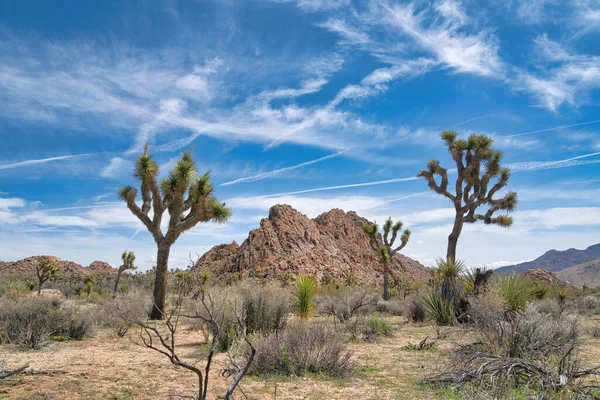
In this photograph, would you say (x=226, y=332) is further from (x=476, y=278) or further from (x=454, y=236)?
(x=454, y=236)

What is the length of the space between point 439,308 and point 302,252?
4694cm

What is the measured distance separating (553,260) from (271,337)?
14642 cm

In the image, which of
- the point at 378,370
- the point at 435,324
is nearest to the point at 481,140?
the point at 435,324

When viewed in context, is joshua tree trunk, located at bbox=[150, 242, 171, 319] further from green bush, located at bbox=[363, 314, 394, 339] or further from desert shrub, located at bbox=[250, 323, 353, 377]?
desert shrub, located at bbox=[250, 323, 353, 377]

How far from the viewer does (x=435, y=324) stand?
14.5m

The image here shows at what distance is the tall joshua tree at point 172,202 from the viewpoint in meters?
17.7

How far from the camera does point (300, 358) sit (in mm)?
7355

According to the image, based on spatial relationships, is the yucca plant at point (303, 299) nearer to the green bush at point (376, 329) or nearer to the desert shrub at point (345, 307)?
the desert shrub at point (345, 307)

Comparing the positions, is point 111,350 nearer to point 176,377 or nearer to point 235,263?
point 176,377

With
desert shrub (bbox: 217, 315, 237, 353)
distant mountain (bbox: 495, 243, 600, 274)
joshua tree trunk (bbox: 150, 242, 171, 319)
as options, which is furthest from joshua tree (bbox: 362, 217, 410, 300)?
distant mountain (bbox: 495, 243, 600, 274)

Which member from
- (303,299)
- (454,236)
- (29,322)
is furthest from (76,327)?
(454,236)

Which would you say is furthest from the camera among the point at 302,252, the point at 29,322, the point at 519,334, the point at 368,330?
the point at 302,252

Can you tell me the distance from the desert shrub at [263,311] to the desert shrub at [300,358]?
289cm

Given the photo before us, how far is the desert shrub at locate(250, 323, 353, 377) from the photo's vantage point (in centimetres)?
726
